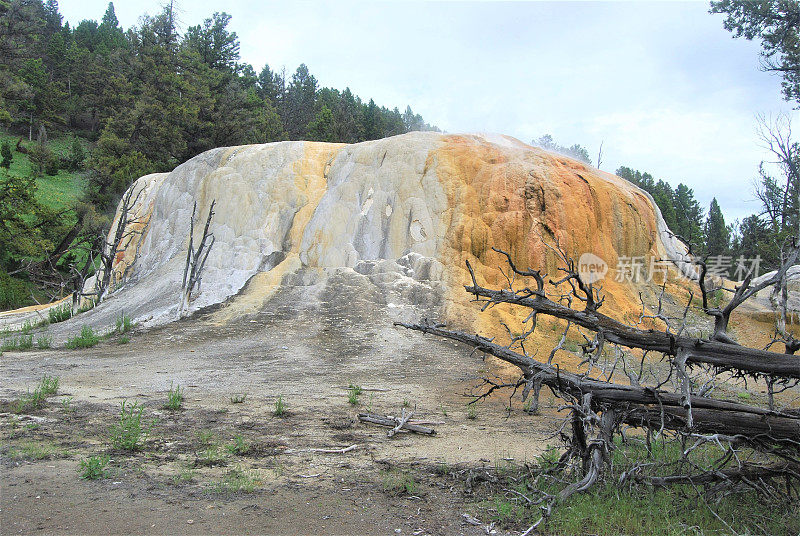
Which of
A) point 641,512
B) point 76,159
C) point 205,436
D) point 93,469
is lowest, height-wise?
point 205,436

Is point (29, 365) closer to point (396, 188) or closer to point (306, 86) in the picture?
point (396, 188)

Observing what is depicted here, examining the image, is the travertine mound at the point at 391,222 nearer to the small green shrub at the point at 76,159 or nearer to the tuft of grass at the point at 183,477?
the tuft of grass at the point at 183,477

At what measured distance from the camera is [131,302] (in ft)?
52.5

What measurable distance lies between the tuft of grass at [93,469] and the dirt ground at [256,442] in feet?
0.28

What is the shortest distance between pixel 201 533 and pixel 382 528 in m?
1.31

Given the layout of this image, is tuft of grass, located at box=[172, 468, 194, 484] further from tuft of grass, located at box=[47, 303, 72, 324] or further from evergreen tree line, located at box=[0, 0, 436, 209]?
evergreen tree line, located at box=[0, 0, 436, 209]

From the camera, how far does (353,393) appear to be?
8.98m

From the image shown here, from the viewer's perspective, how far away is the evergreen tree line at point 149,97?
1127 inches

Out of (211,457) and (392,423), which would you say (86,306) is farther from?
(211,457)

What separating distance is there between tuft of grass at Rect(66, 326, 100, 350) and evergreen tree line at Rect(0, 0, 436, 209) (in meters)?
13.8

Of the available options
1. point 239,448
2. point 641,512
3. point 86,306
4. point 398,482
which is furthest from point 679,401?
point 86,306

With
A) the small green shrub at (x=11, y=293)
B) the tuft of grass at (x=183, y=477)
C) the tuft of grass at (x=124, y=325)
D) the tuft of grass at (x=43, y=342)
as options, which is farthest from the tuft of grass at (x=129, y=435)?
the small green shrub at (x=11, y=293)

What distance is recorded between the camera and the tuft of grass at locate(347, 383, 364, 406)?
8516mm

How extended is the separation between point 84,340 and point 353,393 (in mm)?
7559
